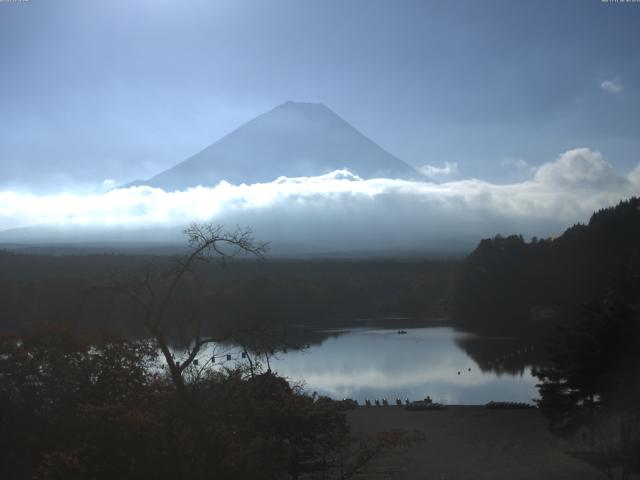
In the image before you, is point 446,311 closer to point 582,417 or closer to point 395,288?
point 395,288

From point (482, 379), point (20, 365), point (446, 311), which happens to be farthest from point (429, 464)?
point (446, 311)

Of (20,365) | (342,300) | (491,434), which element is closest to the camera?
(20,365)

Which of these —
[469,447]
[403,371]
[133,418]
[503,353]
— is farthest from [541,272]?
[133,418]

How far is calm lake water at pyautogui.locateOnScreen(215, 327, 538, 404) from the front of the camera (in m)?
20.1

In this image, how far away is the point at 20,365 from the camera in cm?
681

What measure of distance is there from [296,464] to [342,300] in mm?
41382

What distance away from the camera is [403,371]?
24.2m

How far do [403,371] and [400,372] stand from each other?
20 cm

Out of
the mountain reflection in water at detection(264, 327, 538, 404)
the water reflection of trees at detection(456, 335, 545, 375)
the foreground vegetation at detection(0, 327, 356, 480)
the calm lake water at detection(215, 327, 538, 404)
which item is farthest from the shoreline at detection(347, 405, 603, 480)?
the water reflection of trees at detection(456, 335, 545, 375)

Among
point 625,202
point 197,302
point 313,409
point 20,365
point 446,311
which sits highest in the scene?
point 625,202

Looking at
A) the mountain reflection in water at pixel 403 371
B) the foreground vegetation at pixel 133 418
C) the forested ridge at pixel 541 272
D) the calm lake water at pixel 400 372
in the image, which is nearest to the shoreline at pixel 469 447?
the foreground vegetation at pixel 133 418

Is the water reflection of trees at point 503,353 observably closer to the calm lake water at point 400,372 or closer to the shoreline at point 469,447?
the calm lake water at point 400,372

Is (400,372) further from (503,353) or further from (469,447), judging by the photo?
(469,447)

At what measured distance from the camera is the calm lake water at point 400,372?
65.8 ft
